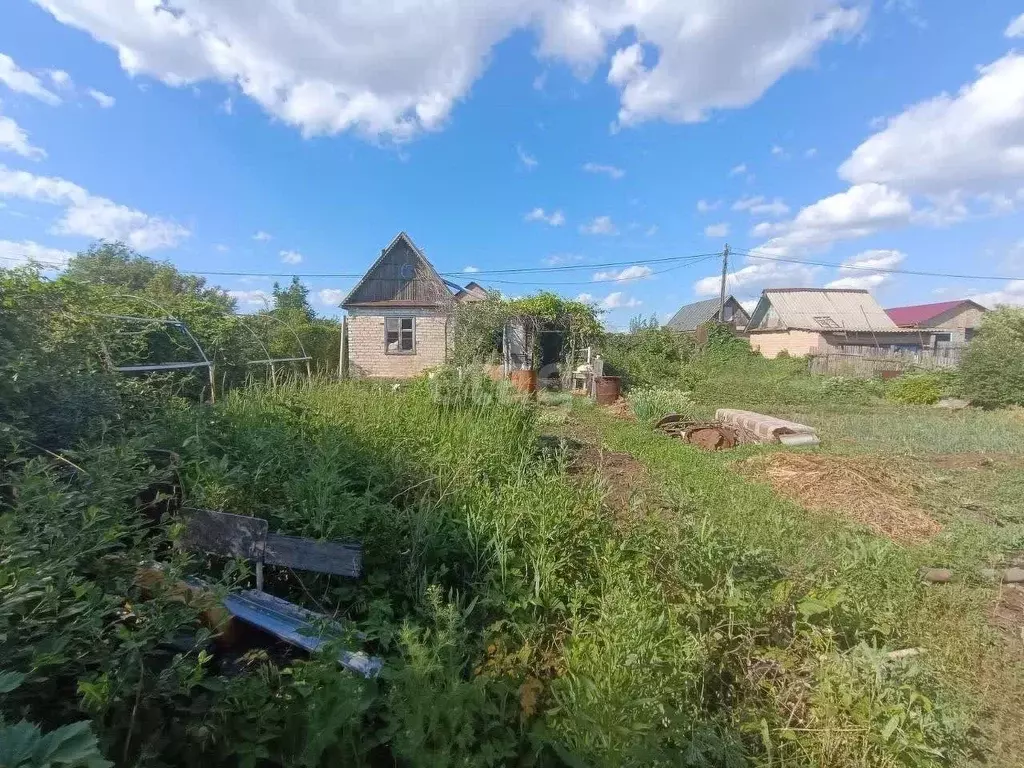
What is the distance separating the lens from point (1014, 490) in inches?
194

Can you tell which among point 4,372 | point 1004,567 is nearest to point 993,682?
point 1004,567

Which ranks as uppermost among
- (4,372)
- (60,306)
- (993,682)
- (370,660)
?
(60,306)

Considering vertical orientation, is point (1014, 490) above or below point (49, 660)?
below

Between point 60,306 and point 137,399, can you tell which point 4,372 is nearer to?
point 137,399

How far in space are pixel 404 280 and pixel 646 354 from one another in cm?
810

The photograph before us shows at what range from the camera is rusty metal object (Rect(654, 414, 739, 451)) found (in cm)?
717

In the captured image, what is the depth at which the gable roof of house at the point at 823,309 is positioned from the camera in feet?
77.0

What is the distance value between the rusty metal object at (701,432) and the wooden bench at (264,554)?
6.09m

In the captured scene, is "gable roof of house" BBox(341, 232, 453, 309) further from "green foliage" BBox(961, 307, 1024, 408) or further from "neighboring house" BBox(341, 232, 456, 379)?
"green foliage" BBox(961, 307, 1024, 408)

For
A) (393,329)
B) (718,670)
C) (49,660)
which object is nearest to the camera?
(49,660)

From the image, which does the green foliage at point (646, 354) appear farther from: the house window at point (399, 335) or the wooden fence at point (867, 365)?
the house window at point (399, 335)

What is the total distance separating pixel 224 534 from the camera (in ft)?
6.64

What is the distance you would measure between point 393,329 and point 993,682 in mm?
15328

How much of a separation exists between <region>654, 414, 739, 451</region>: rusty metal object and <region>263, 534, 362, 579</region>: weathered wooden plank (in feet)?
19.9
